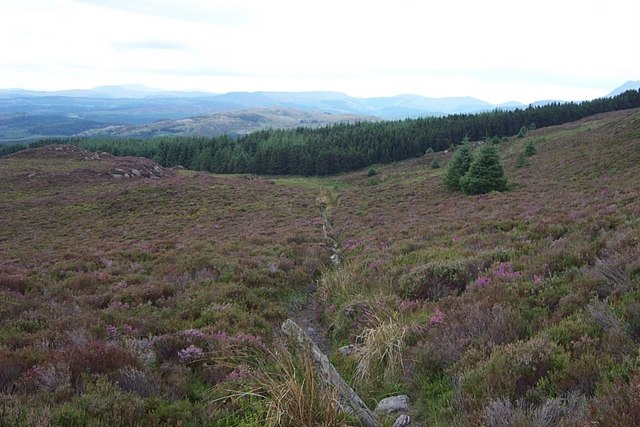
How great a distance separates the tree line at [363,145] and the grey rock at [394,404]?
81.3 metres

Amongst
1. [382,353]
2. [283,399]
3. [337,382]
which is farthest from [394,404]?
[283,399]

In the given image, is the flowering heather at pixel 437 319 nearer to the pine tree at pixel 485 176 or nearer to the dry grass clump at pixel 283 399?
the dry grass clump at pixel 283 399

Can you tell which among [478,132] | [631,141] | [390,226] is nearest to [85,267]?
[390,226]

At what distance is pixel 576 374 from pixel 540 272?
13.0 ft

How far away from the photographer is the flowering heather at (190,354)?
263 inches

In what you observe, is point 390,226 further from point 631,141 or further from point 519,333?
point 631,141

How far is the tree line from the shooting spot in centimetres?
8781

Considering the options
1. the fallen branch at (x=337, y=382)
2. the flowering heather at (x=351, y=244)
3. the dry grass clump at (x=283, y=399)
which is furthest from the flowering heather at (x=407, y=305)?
the flowering heather at (x=351, y=244)

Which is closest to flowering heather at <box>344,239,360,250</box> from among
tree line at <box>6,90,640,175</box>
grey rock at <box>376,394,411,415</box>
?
grey rock at <box>376,394,411,415</box>

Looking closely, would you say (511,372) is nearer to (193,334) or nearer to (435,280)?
(435,280)

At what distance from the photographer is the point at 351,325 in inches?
335

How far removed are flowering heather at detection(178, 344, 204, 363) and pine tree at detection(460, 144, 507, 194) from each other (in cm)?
2582

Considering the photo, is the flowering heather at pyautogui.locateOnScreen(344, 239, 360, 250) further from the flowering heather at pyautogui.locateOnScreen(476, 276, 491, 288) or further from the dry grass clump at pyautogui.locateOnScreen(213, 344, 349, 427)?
the dry grass clump at pyautogui.locateOnScreen(213, 344, 349, 427)

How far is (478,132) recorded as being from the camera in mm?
92750
